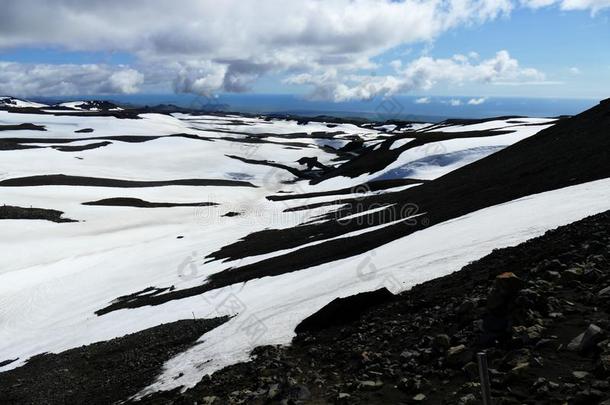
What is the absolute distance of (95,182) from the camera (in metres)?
101

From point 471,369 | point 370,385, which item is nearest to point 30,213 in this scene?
point 370,385

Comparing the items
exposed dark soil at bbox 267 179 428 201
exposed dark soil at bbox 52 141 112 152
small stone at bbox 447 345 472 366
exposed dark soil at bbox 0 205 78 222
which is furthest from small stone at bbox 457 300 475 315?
exposed dark soil at bbox 52 141 112 152

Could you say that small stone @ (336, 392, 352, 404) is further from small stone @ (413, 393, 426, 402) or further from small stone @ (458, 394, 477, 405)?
small stone @ (458, 394, 477, 405)

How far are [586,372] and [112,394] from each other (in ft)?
51.4

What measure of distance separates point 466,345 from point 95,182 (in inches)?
4053

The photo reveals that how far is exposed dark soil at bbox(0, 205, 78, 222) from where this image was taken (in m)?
69.8

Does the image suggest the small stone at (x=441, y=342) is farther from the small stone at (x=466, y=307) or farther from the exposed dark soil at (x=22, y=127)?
the exposed dark soil at (x=22, y=127)

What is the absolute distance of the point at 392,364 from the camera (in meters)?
11.0

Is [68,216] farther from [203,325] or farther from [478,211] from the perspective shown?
[478,211]

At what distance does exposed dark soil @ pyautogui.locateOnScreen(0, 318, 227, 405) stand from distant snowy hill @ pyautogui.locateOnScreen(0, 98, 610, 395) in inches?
52.7

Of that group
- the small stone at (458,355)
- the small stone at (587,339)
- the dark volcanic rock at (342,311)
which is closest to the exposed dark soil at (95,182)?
the dark volcanic rock at (342,311)

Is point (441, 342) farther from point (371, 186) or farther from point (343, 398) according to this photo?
point (371, 186)

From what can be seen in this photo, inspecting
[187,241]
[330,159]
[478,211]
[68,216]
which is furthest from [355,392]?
[330,159]

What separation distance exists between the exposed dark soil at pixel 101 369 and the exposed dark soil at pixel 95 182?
76985 mm
